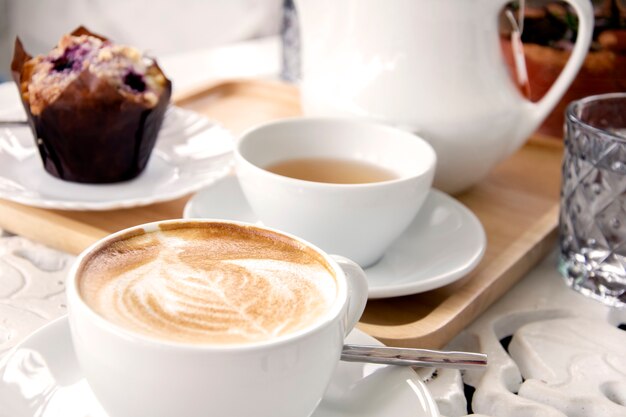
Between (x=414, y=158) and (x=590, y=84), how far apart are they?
1.09ft

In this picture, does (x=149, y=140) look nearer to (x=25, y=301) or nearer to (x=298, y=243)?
(x=25, y=301)

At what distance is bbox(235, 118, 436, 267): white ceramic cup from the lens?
692mm

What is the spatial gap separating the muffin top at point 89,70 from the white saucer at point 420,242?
0.45ft

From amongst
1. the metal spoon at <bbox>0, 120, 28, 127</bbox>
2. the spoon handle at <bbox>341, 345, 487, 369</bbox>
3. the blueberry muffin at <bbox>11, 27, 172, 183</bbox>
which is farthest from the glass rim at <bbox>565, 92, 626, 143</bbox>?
the metal spoon at <bbox>0, 120, 28, 127</bbox>

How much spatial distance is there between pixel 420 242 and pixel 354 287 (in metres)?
0.27

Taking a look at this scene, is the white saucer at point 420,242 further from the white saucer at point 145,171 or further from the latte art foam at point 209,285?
the latte art foam at point 209,285

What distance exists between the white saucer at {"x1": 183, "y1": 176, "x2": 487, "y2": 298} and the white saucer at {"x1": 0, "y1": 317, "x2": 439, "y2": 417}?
0.13 metres

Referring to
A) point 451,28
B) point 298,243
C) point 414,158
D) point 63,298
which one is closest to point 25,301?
point 63,298

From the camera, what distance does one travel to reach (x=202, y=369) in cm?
43

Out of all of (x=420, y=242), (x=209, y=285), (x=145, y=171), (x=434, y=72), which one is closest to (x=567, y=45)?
(x=434, y=72)

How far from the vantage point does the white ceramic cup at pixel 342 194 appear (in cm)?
69

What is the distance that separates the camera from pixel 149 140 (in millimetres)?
913

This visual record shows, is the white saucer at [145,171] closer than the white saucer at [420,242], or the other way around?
the white saucer at [420,242]

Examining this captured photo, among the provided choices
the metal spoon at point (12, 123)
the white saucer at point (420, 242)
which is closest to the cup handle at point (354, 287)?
the white saucer at point (420, 242)
